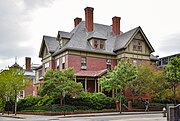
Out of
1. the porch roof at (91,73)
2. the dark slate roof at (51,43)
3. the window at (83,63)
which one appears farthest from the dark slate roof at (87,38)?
the porch roof at (91,73)

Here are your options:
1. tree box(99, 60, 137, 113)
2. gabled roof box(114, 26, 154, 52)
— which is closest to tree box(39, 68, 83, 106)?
tree box(99, 60, 137, 113)

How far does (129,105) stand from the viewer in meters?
38.8

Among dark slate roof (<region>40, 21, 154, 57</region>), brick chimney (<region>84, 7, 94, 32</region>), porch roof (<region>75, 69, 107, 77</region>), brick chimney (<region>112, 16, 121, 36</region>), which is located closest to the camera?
porch roof (<region>75, 69, 107, 77</region>)

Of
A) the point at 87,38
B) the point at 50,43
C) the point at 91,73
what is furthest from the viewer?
the point at 50,43

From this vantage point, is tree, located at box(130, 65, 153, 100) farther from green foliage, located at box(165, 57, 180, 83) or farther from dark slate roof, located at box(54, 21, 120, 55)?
dark slate roof, located at box(54, 21, 120, 55)

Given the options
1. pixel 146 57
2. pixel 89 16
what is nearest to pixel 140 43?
pixel 146 57

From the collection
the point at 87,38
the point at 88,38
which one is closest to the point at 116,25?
the point at 87,38

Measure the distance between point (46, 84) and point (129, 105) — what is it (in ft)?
37.1

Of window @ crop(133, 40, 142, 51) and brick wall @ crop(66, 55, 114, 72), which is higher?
window @ crop(133, 40, 142, 51)

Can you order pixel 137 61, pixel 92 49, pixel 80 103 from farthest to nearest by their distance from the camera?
pixel 137 61 → pixel 92 49 → pixel 80 103

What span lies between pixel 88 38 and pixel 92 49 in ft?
6.82

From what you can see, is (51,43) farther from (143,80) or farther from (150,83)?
(150,83)

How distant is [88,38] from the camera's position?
46.5 metres

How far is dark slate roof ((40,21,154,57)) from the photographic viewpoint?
148 ft
